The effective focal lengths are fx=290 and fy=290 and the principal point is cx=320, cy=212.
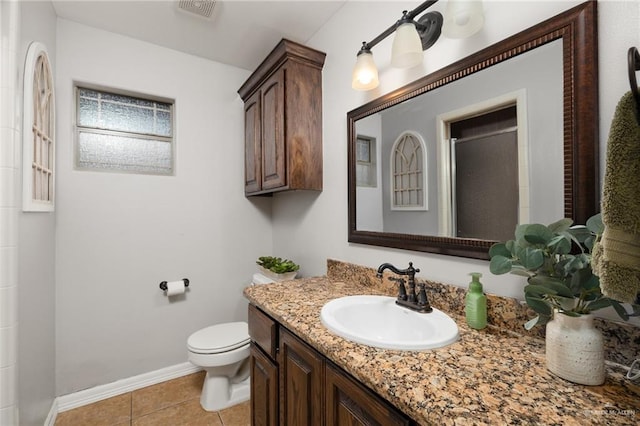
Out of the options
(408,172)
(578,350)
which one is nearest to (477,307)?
(578,350)

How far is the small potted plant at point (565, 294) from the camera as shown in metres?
0.65

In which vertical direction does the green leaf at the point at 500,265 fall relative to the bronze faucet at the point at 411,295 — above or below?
above

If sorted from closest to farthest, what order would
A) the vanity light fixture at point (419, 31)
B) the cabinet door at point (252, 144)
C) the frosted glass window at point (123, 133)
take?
the vanity light fixture at point (419, 31)
the frosted glass window at point (123, 133)
the cabinet door at point (252, 144)

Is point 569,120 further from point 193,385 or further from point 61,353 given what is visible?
point 61,353

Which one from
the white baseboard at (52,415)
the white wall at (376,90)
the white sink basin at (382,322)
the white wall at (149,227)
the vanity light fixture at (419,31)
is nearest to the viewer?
the white wall at (376,90)

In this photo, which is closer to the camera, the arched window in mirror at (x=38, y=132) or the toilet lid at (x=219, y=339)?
the arched window in mirror at (x=38, y=132)

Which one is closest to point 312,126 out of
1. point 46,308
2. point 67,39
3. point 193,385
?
point 67,39

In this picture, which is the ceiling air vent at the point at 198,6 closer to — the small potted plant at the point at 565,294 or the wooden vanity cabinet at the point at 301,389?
the wooden vanity cabinet at the point at 301,389

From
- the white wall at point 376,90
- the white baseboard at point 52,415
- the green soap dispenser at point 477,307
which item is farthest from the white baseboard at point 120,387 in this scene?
the green soap dispenser at point 477,307

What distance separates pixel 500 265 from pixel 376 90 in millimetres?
1096

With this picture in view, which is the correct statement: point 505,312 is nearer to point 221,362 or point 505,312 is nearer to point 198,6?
point 221,362

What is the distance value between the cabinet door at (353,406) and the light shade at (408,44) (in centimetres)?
120

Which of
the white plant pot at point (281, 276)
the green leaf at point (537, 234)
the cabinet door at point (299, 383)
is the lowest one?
the cabinet door at point (299, 383)

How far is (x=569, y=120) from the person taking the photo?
0.83 metres
